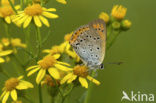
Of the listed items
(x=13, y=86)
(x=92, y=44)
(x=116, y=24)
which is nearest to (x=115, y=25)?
(x=116, y=24)

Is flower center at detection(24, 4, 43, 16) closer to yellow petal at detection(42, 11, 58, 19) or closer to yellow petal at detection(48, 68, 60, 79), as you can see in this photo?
yellow petal at detection(42, 11, 58, 19)

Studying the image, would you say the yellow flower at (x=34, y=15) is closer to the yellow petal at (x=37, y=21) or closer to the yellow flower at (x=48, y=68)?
the yellow petal at (x=37, y=21)

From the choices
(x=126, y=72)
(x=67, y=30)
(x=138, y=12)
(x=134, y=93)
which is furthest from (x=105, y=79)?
(x=138, y=12)

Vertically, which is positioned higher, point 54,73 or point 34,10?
point 34,10

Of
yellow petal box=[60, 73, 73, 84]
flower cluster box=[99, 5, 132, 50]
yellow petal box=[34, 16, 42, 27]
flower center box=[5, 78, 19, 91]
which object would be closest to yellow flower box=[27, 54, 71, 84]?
yellow petal box=[60, 73, 73, 84]

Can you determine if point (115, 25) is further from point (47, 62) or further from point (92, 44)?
point (47, 62)
